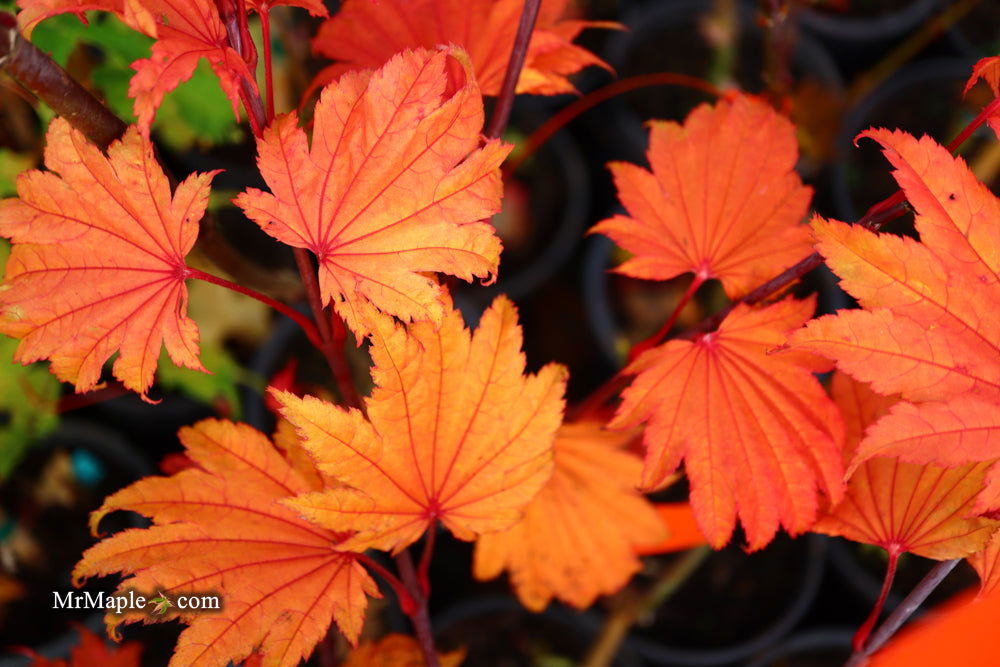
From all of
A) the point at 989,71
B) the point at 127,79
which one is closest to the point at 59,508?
the point at 127,79

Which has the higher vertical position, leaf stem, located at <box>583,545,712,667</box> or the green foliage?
the green foliage

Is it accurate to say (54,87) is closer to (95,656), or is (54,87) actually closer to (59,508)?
(95,656)

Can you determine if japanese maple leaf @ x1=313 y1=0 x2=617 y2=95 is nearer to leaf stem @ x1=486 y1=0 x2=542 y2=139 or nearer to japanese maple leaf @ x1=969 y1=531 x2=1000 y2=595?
leaf stem @ x1=486 y1=0 x2=542 y2=139

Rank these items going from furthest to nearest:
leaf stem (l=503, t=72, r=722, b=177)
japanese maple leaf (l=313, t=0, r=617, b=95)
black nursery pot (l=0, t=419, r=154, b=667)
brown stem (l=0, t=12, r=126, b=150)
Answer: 1. black nursery pot (l=0, t=419, r=154, b=667)
2. leaf stem (l=503, t=72, r=722, b=177)
3. japanese maple leaf (l=313, t=0, r=617, b=95)
4. brown stem (l=0, t=12, r=126, b=150)

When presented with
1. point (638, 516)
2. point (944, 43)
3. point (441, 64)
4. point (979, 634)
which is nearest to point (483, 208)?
point (441, 64)

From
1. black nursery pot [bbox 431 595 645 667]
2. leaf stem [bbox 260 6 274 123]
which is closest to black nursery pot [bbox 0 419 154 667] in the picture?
black nursery pot [bbox 431 595 645 667]

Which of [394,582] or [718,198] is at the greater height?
[718,198]
